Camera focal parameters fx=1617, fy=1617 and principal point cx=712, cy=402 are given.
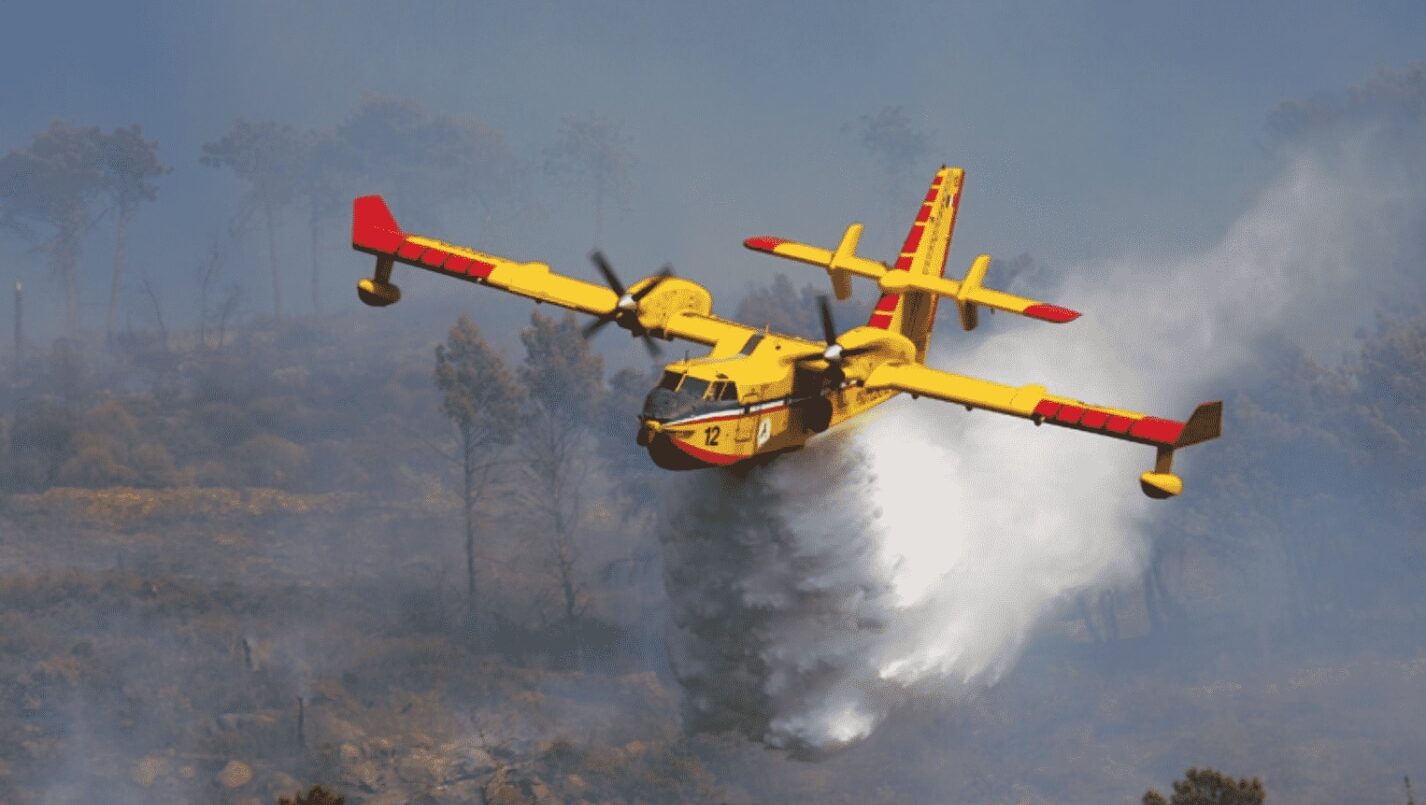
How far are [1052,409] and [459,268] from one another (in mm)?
16151

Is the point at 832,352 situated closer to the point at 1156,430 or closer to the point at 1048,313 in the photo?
the point at 1048,313

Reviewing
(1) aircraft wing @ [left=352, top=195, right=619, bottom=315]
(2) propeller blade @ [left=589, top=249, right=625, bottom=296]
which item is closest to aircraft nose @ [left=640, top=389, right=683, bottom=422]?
(2) propeller blade @ [left=589, top=249, right=625, bottom=296]

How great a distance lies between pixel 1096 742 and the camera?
7488 centimetres

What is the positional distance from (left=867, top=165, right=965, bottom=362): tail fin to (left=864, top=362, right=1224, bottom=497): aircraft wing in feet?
17.1

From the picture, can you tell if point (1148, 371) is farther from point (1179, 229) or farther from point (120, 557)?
point (1179, 229)

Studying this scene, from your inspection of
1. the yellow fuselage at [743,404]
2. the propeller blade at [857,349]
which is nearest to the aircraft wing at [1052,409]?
the propeller blade at [857,349]

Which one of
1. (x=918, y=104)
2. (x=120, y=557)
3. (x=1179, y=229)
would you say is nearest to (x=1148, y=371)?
(x=120, y=557)

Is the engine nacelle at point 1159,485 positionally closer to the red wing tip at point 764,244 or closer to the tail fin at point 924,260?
the tail fin at point 924,260

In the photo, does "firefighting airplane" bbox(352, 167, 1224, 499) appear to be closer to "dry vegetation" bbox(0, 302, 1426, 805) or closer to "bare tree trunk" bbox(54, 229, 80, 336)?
"dry vegetation" bbox(0, 302, 1426, 805)

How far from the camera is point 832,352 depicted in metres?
36.1

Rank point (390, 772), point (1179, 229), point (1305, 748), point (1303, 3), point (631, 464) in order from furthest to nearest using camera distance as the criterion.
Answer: point (1303, 3)
point (1179, 229)
point (631, 464)
point (1305, 748)
point (390, 772)

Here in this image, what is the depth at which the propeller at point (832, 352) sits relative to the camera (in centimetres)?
3538

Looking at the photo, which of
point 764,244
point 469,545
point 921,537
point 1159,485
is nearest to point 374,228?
point 764,244

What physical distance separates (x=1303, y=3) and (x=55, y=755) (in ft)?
569
